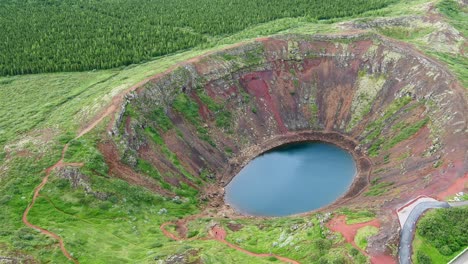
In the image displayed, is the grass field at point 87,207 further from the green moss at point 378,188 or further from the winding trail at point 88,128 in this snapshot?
the green moss at point 378,188

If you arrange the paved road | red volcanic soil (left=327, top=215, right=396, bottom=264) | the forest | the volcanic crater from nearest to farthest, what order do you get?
the paved road, red volcanic soil (left=327, top=215, right=396, bottom=264), the volcanic crater, the forest

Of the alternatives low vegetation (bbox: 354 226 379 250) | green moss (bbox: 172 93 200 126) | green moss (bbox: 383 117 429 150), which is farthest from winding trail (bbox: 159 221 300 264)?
green moss (bbox: 383 117 429 150)

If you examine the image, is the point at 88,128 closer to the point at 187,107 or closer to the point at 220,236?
the point at 187,107

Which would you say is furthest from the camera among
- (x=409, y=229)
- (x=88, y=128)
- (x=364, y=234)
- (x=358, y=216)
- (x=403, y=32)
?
(x=403, y=32)

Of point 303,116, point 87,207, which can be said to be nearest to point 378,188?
point 303,116

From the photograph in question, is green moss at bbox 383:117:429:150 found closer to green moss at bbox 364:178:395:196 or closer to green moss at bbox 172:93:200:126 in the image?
green moss at bbox 364:178:395:196

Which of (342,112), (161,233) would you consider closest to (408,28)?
(342,112)

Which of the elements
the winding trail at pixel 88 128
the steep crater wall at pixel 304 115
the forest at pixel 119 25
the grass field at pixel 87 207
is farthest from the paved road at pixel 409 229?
the forest at pixel 119 25
